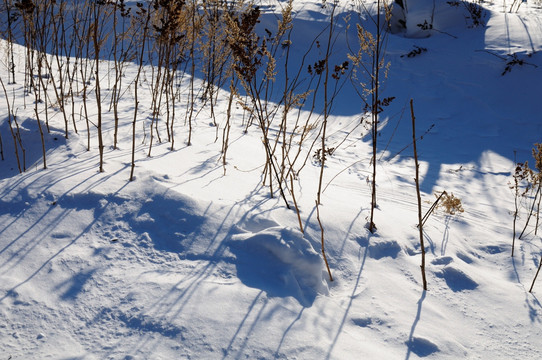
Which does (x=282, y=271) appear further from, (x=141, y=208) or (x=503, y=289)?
(x=503, y=289)

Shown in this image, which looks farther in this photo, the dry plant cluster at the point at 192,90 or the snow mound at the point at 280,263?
the dry plant cluster at the point at 192,90

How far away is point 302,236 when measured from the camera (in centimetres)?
184

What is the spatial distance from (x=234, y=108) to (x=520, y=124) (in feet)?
10.1

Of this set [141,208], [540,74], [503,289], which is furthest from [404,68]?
[141,208]

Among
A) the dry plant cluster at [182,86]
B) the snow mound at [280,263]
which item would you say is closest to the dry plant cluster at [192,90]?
the dry plant cluster at [182,86]

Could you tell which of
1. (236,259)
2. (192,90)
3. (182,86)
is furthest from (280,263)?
A: (182,86)

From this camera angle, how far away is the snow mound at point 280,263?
161 cm

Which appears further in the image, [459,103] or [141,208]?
[459,103]

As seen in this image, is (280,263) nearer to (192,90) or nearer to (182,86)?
(192,90)

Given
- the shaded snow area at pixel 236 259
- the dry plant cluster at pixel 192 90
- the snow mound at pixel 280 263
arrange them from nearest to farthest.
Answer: the shaded snow area at pixel 236 259, the snow mound at pixel 280 263, the dry plant cluster at pixel 192 90

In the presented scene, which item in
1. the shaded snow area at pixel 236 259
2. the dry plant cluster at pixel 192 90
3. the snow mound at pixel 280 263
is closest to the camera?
the shaded snow area at pixel 236 259

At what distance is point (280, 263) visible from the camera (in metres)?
1.72

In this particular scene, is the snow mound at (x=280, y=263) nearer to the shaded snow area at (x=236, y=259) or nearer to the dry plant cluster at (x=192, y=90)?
the shaded snow area at (x=236, y=259)

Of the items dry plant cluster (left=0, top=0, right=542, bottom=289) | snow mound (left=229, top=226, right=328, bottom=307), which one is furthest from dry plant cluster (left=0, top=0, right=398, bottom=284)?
snow mound (left=229, top=226, right=328, bottom=307)
